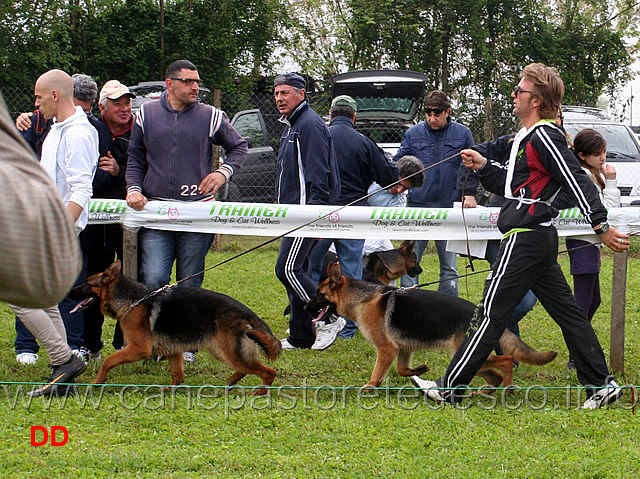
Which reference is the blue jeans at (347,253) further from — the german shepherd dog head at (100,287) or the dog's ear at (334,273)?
the german shepherd dog head at (100,287)

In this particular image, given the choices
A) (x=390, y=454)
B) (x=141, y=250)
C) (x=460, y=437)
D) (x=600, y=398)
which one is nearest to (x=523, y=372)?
(x=600, y=398)

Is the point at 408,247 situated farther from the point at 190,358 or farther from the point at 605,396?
the point at 605,396

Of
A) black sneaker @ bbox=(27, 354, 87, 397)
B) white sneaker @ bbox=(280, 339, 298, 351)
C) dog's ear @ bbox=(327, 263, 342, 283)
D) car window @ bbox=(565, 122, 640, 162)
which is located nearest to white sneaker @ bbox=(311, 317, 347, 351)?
white sneaker @ bbox=(280, 339, 298, 351)

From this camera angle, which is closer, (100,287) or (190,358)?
(100,287)

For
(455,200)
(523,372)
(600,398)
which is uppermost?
(455,200)

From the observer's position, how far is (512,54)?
18844mm

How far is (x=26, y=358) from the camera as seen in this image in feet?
18.5

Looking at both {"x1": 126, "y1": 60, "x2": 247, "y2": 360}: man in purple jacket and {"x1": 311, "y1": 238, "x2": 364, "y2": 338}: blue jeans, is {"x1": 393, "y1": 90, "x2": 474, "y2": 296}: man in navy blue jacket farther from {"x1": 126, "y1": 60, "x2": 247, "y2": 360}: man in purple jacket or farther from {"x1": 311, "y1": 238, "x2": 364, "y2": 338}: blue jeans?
{"x1": 126, "y1": 60, "x2": 247, "y2": 360}: man in purple jacket

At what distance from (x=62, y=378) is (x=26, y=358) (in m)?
1.10

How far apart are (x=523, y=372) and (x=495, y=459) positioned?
2.12 m

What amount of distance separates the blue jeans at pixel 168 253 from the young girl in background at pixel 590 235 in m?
2.85

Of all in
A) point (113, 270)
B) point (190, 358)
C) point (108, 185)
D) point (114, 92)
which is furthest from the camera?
point (108, 185)

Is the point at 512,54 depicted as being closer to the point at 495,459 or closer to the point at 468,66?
the point at 468,66

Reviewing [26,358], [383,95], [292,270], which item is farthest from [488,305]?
[383,95]
